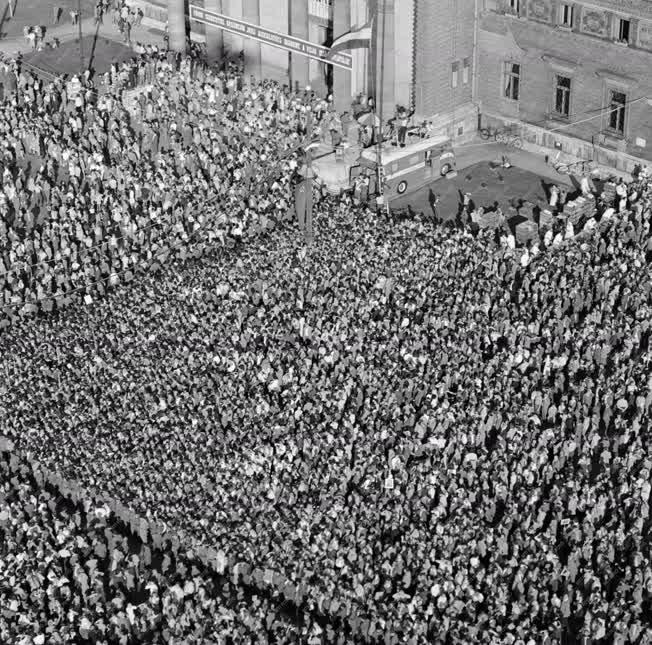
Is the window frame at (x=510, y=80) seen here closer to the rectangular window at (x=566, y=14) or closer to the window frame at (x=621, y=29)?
the rectangular window at (x=566, y=14)

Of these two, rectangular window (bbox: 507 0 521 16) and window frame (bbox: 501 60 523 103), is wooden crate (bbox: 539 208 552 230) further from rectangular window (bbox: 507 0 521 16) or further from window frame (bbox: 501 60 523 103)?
rectangular window (bbox: 507 0 521 16)

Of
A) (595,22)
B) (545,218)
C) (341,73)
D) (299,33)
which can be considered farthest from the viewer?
(299,33)

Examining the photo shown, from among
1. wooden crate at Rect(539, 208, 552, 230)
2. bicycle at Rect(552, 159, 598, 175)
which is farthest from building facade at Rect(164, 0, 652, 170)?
wooden crate at Rect(539, 208, 552, 230)

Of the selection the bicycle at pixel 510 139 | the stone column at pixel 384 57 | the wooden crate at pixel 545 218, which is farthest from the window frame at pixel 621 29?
the stone column at pixel 384 57

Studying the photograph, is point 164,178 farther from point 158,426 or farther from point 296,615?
point 296,615

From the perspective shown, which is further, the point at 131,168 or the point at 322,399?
the point at 131,168

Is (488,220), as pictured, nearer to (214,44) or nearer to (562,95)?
(562,95)

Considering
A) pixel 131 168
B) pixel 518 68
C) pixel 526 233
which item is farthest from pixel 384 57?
pixel 526 233
